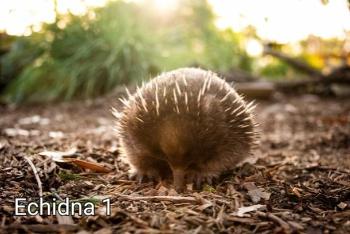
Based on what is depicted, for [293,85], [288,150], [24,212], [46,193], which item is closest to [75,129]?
[288,150]

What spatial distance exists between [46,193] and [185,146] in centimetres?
109

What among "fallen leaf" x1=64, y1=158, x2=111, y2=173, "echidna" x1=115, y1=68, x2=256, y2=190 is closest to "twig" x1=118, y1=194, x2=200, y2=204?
"echidna" x1=115, y1=68, x2=256, y2=190

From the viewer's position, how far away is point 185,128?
3416 millimetres

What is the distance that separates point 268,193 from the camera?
12.2ft

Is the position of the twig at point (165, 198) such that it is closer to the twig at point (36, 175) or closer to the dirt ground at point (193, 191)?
the dirt ground at point (193, 191)

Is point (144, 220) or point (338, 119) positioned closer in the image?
point (144, 220)

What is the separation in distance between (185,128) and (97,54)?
24.3 ft

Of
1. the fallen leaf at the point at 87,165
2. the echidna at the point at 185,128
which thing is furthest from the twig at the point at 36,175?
the echidna at the point at 185,128

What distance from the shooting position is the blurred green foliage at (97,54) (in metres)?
10.1

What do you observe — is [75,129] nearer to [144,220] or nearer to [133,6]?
[144,220]

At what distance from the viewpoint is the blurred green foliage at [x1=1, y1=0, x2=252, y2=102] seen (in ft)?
33.2

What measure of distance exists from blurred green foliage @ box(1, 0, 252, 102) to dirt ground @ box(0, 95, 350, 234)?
144 inches

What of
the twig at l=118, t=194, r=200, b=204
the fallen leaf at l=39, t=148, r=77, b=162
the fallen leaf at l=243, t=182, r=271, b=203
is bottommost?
the fallen leaf at l=243, t=182, r=271, b=203

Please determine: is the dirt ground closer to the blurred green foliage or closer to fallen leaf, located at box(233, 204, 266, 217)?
fallen leaf, located at box(233, 204, 266, 217)
